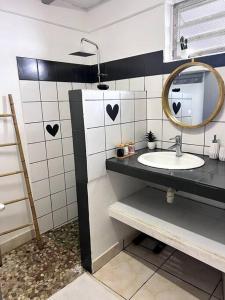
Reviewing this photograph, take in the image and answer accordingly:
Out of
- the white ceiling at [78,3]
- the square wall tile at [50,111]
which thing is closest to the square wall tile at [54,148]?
the square wall tile at [50,111]

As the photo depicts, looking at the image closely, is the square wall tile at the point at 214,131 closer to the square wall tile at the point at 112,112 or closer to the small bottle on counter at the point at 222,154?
the small bottle on counter at the point at 222,154

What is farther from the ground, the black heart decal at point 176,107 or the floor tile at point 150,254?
the black heart decal at point 176,107

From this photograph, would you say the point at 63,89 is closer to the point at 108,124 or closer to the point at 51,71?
the point at 51,71

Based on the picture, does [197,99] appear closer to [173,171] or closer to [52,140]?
[173,171]

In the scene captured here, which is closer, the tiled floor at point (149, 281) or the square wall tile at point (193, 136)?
the tiled floor at point (149, 281)

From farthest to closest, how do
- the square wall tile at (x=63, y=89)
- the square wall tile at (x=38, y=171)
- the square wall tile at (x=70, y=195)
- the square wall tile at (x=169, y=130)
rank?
the square wall tile at (x=70, y=195) < the square wall tile at (x=63, y=89) < the square wall tile at (x=38, y=171) < the square wall tile at (x=169, y=130)

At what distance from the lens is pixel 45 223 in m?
2.22

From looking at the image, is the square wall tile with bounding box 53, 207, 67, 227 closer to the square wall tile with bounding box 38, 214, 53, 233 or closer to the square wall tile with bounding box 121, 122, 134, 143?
the square wall tile with bounding box 38, 214, 53, 233

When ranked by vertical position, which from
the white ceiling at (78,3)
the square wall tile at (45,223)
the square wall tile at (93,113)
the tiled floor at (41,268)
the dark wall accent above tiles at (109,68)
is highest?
the white ceiling at (78,3)

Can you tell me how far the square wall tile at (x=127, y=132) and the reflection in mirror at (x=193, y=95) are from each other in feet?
1.24

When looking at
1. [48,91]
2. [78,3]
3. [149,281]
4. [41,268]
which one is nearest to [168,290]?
[149,281]

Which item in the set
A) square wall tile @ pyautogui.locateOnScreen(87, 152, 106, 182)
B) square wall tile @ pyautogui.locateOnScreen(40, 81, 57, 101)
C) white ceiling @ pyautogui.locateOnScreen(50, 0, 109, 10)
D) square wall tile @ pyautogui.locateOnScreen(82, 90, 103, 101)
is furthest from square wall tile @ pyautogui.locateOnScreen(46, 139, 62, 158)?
white ceiling @ pyautogui.locateOnScreen(50, 0, 109, 10)

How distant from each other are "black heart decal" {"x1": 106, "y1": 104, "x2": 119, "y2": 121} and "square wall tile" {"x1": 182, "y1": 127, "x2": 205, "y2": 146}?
1.95ft

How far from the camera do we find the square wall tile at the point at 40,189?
2102 millimetres
